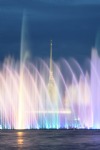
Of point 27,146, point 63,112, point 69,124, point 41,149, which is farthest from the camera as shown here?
point 69,124

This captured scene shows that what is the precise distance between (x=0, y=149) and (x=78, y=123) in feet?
108

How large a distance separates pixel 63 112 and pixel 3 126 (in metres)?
13.7

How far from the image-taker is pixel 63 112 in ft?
290

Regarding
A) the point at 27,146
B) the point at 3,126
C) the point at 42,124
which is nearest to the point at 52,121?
the point at 42,124

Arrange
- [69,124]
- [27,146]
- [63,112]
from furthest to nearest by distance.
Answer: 1. [69,124]
2. [63,112]
3. [27,146]

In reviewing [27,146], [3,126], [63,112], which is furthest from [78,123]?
[27,146]

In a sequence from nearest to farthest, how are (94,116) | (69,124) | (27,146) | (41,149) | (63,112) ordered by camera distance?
(41,149) → (27,146) → (94,116) → (63,112) → (69,124)

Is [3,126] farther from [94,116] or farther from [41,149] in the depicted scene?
[41,149]

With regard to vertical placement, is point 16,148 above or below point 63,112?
below

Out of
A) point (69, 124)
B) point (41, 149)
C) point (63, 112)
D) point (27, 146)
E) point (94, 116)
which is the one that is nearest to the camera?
point (41, 149)

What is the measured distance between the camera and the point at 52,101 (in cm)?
9031

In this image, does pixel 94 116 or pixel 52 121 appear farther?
pixel 52 121

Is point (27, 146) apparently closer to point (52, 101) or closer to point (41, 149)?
A: point (41, 149)

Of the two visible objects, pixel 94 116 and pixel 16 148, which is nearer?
pixel 16 148
